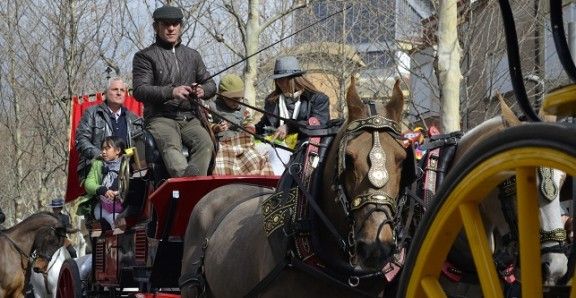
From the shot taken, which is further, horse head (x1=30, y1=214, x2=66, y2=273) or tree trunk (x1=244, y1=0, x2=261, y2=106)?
tree trunk (x1=244, y1=0, x2=261, y2=106)

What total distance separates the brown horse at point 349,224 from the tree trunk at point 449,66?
6.54 meters

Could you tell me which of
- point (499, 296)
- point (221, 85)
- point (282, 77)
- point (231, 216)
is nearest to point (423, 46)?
point (221, 85)

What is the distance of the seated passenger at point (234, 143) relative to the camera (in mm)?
9070

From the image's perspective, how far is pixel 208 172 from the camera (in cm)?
929

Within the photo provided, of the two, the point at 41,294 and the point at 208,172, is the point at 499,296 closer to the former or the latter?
the point at 208,172

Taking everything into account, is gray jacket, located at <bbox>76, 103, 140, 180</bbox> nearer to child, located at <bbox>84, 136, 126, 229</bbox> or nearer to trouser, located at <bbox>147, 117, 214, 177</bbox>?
child, located at <bbox>84, 136, 126, 229</bbox>

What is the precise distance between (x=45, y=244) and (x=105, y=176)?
15.6 ft

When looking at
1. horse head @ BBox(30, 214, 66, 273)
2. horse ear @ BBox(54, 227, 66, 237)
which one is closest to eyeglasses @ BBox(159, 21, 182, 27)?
horse ear @ BBox(54, 227, 66, 237)

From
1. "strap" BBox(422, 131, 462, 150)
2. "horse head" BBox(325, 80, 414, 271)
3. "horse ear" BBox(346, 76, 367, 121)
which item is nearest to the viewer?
"horse head" BBox(325, 80, 414, 271)

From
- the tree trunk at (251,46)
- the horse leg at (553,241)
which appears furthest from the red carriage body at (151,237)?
the tree trunk at (251,46)

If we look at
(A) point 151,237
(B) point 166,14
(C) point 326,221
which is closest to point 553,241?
(C) point 326,221

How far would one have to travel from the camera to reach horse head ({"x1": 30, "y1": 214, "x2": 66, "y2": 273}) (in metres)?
15.7

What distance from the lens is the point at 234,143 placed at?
30.1ft

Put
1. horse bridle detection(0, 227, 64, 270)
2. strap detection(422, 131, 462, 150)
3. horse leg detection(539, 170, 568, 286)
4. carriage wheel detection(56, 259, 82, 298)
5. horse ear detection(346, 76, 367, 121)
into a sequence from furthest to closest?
horse bridle detection(0, 227, 64, 270) < carriage wheel detection(56, 259, 82, 298) < strap detection(422, 131, 462, 150) < horse ear detection(346, 76, 367, 121) < horse leg detection(539, 170, 568, 286)
